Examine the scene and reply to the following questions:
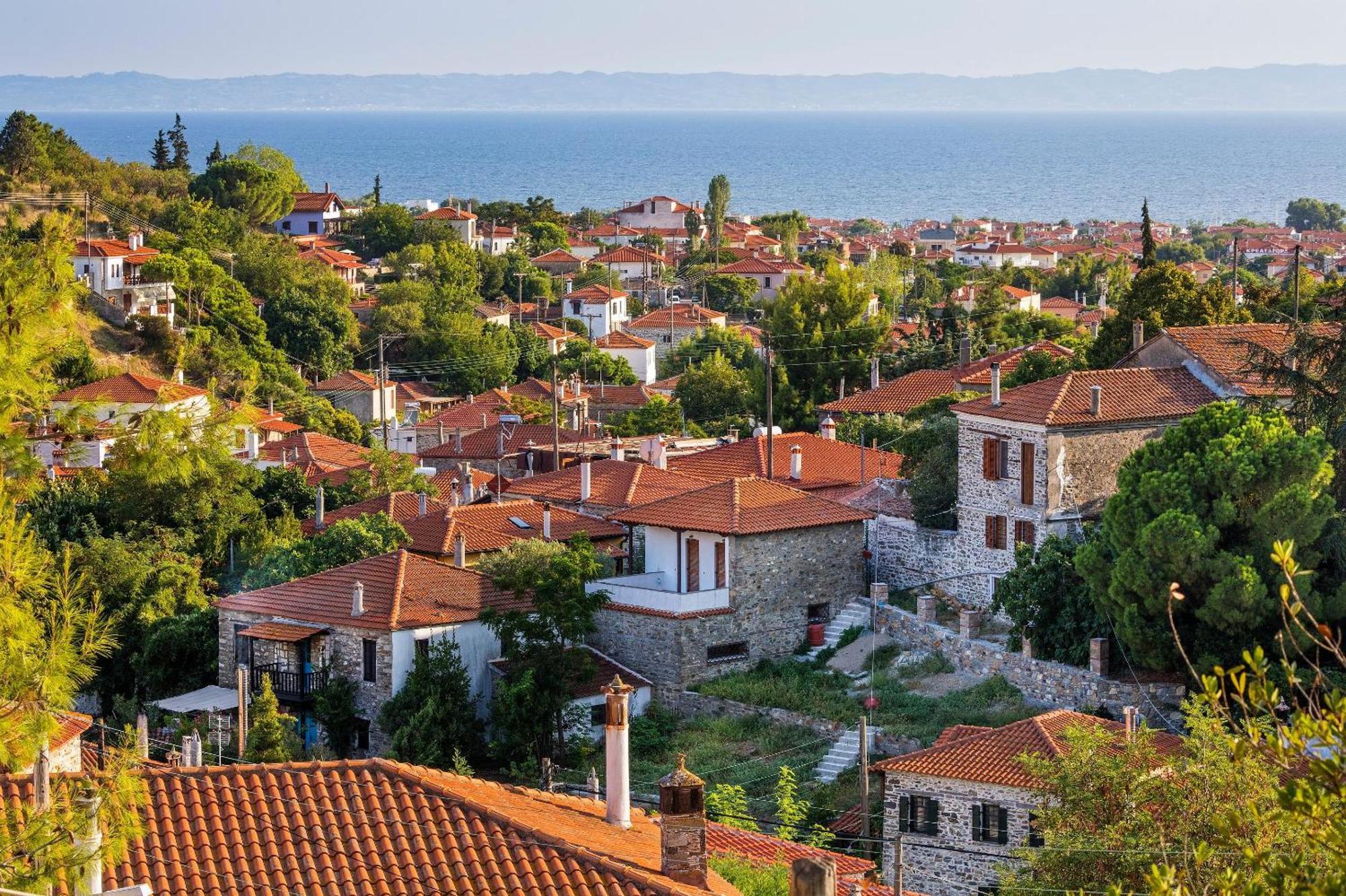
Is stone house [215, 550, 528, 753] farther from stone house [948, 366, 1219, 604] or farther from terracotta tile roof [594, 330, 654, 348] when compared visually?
terracotta tile roof [594, 330, 654, 348]

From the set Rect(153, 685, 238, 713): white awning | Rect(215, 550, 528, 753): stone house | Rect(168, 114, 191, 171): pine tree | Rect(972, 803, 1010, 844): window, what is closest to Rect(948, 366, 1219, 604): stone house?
Rect(972, 803, 1010, 844): window

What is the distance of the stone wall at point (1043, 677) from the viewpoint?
26953 mm

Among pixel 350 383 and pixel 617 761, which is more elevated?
pixel 617 761

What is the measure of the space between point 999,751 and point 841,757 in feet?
11.9

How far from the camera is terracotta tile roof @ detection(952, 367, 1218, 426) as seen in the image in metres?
30.2

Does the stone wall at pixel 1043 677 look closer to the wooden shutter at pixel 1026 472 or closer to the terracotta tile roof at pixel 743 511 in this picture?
the wooden shutter at pixel 1026 472

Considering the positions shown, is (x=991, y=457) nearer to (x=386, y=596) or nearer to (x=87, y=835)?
(x=386, y=596)

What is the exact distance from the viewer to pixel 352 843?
13797 mm

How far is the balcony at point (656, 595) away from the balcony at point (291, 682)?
445 centimetres

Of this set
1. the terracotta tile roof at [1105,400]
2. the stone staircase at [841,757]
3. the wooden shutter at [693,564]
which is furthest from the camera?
the wooden shutter at [693,564]

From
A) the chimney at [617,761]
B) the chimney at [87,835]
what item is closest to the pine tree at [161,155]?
the chimney at [617,761]

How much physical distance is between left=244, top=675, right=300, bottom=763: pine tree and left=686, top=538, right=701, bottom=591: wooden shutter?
6.92m

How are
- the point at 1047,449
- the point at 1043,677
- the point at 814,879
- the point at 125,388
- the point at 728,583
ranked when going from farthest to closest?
the point at 125,388 → the point at 728,583 → the point at 1047,449 → the point at 1043,677 → the point at 814,879

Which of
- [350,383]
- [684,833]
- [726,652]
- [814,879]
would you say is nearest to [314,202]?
[350,383]
